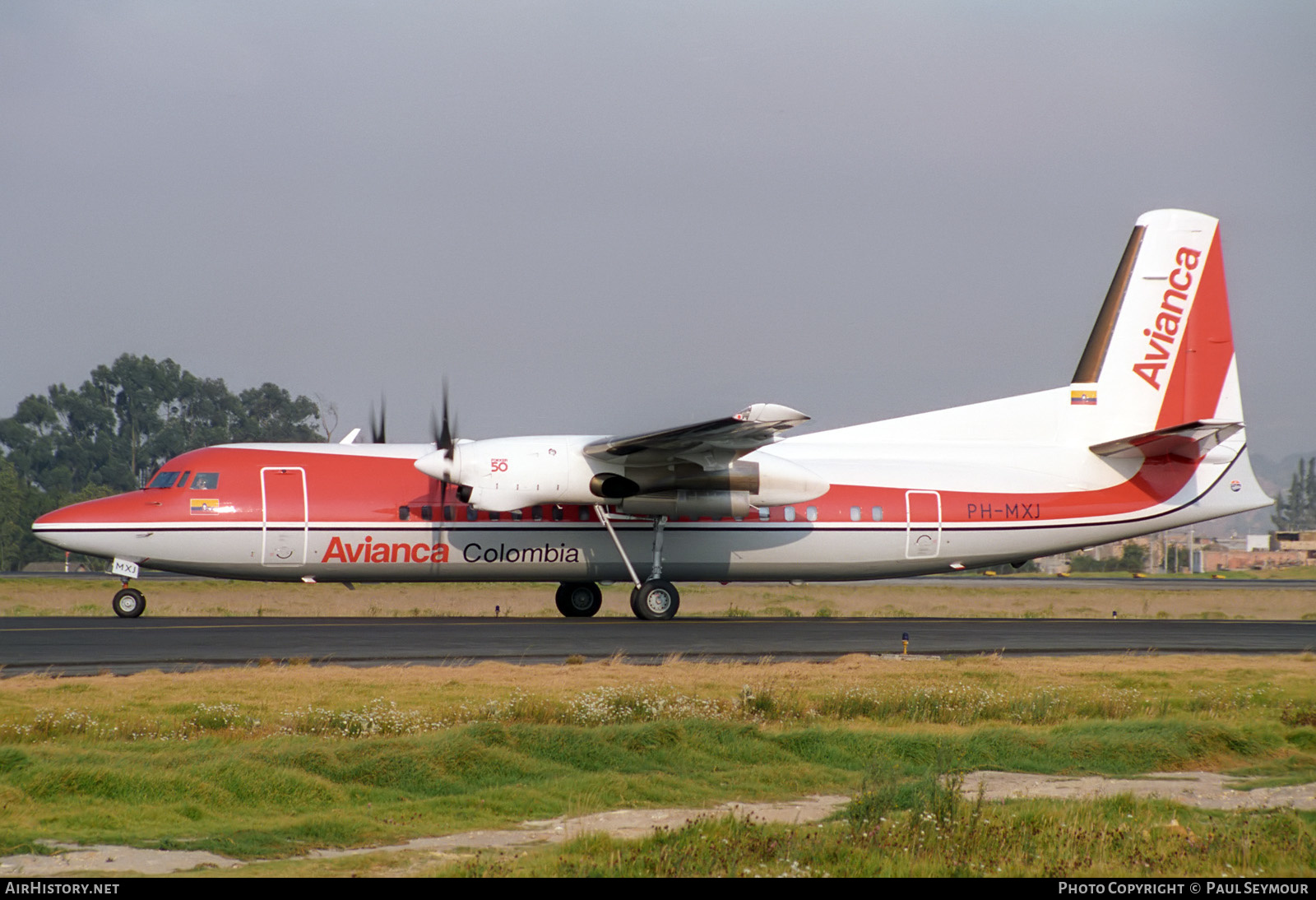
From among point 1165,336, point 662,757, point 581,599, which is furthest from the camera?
point 1165,336

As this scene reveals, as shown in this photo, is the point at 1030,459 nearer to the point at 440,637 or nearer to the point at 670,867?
the point at 440,637

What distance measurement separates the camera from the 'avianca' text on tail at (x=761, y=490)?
949 inches

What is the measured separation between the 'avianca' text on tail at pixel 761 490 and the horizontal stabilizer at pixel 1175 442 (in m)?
0.06

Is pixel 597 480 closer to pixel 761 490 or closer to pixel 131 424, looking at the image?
pixel 761 490

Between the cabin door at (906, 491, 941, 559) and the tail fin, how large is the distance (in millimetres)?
5272

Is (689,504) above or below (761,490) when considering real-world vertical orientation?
below

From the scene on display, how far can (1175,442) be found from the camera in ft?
88.7

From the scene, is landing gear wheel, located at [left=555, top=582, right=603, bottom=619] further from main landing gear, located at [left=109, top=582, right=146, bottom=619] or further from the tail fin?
the tail fin

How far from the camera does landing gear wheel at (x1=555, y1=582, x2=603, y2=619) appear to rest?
26969mm

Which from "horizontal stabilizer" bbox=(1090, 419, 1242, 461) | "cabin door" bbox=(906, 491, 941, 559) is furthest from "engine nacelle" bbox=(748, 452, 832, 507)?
"horizontal stabilizer" bbox=(1090, 419, 1242, 461)

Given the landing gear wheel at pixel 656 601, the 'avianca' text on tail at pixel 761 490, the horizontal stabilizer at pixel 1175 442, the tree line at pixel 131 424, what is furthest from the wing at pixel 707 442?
the tree line at pixel 131 424

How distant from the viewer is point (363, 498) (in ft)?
80.7

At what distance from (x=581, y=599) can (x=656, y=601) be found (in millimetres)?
2576

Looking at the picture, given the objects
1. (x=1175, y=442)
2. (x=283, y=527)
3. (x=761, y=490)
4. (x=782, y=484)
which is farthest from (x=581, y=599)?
(x=1175, y=442)
